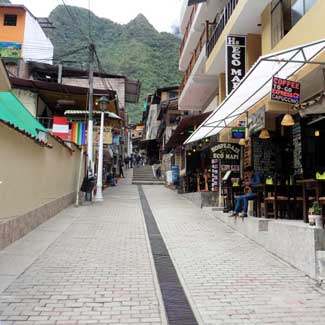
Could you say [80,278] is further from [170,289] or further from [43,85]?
[43,85]

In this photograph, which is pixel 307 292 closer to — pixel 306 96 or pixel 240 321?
pixel 240 321

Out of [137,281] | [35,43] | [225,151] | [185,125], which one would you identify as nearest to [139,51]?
[35,43]

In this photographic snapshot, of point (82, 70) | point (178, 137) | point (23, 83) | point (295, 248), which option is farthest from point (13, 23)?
point (295, 248)

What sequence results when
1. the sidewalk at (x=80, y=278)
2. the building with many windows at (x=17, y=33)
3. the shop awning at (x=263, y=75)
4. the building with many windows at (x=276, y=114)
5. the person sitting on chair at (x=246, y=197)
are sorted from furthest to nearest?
the building with many windows at (x=17, y=33)
the person sitting on chair at (x=246, y=197)
the building with many windows at (x=276, y=114)
the shop awning at (x=263, y=75)
the sidewalk at (x=80, y=278)

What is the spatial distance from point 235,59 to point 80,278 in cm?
946

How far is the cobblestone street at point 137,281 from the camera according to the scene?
14.5 feet

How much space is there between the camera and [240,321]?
168 inches

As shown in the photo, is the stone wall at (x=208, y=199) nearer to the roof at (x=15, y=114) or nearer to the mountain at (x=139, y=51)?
the roof at (x=15, y=114)

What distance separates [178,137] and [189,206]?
7.48 metres

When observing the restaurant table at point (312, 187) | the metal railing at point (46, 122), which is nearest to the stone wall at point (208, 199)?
the restaurant table at point (312, 187)

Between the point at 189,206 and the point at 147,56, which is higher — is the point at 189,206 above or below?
below

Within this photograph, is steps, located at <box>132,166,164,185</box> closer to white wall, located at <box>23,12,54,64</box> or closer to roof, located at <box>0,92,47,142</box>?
white wall, located at <box>23,12,54,64</box>

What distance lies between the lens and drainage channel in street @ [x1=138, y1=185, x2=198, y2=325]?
439 cm

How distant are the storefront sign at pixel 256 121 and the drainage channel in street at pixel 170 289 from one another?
4.05 m
